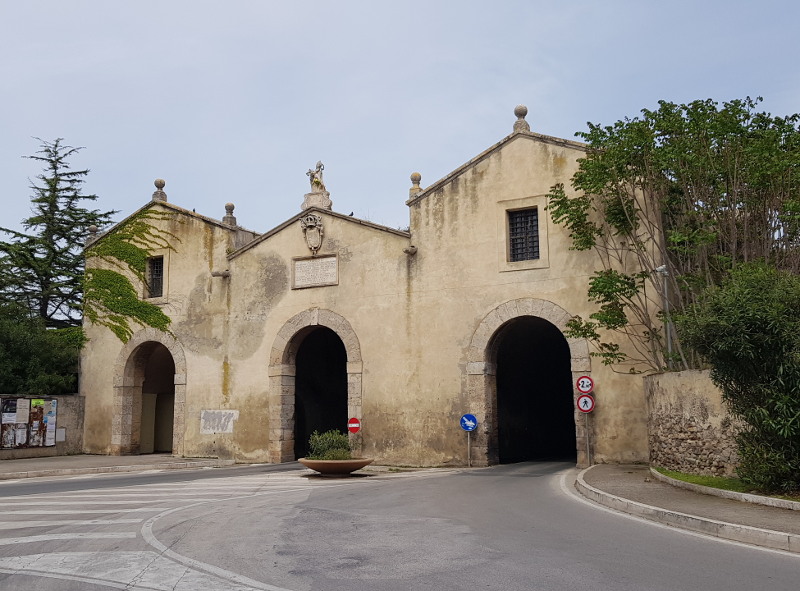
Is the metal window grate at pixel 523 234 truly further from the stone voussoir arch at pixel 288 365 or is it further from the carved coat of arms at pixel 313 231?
the carved coat of arms at pixel 313 231

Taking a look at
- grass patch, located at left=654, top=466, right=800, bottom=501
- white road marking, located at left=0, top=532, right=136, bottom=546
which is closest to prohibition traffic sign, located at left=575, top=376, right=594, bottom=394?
grass patch, located at left=654, top=466, right=800, bottom=501

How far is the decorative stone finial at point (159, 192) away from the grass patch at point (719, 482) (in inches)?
734

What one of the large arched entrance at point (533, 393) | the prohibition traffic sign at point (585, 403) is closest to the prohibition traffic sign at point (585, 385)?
the prohibition traffic sign at point (585, 403)

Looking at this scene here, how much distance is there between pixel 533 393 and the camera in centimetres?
2341

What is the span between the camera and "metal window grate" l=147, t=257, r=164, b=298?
2444cm

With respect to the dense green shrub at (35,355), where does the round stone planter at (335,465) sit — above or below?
below

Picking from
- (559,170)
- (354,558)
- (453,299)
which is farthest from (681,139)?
(354,558)

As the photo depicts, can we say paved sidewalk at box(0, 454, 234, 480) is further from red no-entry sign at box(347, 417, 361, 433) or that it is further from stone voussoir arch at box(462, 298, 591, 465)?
stone voussoir arch at box(462, 298, 591, 465)

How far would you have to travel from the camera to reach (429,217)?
65.2ft

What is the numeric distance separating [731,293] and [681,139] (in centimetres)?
511

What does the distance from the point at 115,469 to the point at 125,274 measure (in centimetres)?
774

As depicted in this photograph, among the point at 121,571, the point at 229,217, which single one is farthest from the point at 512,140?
the point at 121,571

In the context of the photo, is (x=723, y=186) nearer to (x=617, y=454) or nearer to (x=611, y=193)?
(x=611, y=193)

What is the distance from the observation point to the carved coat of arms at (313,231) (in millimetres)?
21359
